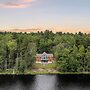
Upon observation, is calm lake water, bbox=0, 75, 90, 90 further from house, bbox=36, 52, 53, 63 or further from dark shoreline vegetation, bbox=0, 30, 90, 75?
house, bbox=36, 52, 53, 63

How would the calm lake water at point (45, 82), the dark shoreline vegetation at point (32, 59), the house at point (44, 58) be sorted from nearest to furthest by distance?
the calm lake water at point (45, 82)
the dark shoreline vegetation at point (32, 59)
the house at point (44, 58)

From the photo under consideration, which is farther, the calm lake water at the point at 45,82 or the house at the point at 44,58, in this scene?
the house at the point at 44,58

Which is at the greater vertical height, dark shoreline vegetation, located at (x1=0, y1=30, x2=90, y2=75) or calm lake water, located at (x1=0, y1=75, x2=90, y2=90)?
dark shoreline vegetation, located at (x1=0, y1=30, x2=90, y2=75)

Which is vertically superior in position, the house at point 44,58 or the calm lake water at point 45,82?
the house at point 44,58

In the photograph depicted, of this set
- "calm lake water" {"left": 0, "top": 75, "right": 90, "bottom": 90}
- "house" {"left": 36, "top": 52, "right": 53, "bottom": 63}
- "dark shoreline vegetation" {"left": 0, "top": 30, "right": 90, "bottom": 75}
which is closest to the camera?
"calm lake water" {"left": 0, "top": 75, "right": 90, "bottom": 90}

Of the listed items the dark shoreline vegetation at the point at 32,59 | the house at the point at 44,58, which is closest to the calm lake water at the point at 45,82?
the dark shoreline vegetation at the point at 32,59

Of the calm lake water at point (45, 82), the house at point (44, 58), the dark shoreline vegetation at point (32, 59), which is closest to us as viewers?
the calm lake water at point (45, 82)

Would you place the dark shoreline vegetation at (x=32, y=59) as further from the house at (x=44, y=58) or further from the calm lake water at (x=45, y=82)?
the calm lake water at (x=45, y=82)

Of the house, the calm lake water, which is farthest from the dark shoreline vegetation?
the calm lake water
